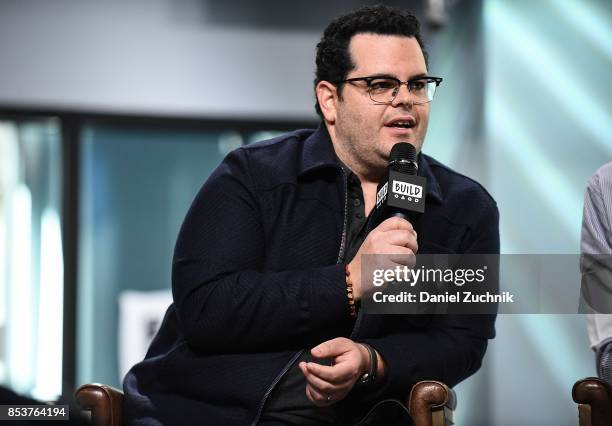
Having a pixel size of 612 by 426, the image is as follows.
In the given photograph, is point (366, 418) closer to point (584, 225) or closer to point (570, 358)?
point (584, 225)

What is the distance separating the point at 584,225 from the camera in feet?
7.48

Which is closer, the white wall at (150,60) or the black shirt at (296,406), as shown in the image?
the black shirt at (296,406)

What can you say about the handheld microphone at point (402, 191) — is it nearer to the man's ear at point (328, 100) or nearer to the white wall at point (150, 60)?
the man's ear at point (328, 100)

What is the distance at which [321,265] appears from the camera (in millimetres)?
2184

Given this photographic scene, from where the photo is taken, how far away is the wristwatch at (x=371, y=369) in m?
2.04

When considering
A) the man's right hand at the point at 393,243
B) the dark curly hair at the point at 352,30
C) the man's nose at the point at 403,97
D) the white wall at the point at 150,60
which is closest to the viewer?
the man's right hand at the point at 393,243

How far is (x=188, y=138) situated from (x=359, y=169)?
300 cm

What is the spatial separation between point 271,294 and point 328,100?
610mm

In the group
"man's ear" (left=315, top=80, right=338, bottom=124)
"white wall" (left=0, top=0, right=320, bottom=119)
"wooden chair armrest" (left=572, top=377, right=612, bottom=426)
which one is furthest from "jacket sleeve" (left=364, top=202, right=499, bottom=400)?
"white wall" (left=0, top=0, right=320, bottom=119)

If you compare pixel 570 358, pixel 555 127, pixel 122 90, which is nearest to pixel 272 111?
pixel 122 90

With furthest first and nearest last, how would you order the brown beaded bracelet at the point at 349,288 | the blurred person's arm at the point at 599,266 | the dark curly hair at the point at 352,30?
the dark curly hair at the point at 352,30, the blurred person's arm at the point at 599,266, the brown beaded bracelet at the point at 349,288

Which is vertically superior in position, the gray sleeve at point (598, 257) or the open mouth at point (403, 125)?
the open mouth at point (403, 125)

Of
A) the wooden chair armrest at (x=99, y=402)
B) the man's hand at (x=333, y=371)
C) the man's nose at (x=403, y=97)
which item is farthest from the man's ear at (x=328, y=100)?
the wooden chair armrest at (x=99, y=402)

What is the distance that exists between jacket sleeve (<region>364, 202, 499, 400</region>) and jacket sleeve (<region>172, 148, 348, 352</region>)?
0.61ft
